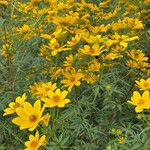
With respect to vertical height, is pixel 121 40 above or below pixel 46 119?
above

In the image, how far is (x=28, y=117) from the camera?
1.91 metres

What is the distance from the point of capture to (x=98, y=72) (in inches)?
95.9

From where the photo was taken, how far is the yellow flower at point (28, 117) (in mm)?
1885

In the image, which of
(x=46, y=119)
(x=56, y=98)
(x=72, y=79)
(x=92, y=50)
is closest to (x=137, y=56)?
(x=92, y=50)

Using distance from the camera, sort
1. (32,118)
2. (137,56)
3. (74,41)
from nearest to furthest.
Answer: (32,118), (74,41), (137,56)

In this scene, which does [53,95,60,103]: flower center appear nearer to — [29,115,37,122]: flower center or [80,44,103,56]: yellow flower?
[29,115,37,122]: flower center

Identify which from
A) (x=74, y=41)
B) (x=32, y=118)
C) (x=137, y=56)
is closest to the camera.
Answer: (x=32, y=118)

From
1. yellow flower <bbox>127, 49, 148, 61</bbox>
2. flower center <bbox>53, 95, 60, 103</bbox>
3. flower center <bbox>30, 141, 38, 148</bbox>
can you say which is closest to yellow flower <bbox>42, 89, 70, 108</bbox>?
flower center <bbox>53, 95, 60, 103</bbox>

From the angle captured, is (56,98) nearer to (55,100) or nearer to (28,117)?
(55,100)

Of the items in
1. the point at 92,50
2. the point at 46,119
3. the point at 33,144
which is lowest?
the point at 33,144

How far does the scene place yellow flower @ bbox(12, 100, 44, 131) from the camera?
1.88m

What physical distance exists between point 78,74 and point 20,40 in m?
0.90

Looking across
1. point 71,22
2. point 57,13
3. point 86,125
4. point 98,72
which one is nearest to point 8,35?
point 57,13

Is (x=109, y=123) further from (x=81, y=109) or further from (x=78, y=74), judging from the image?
(x=78, y=74)
